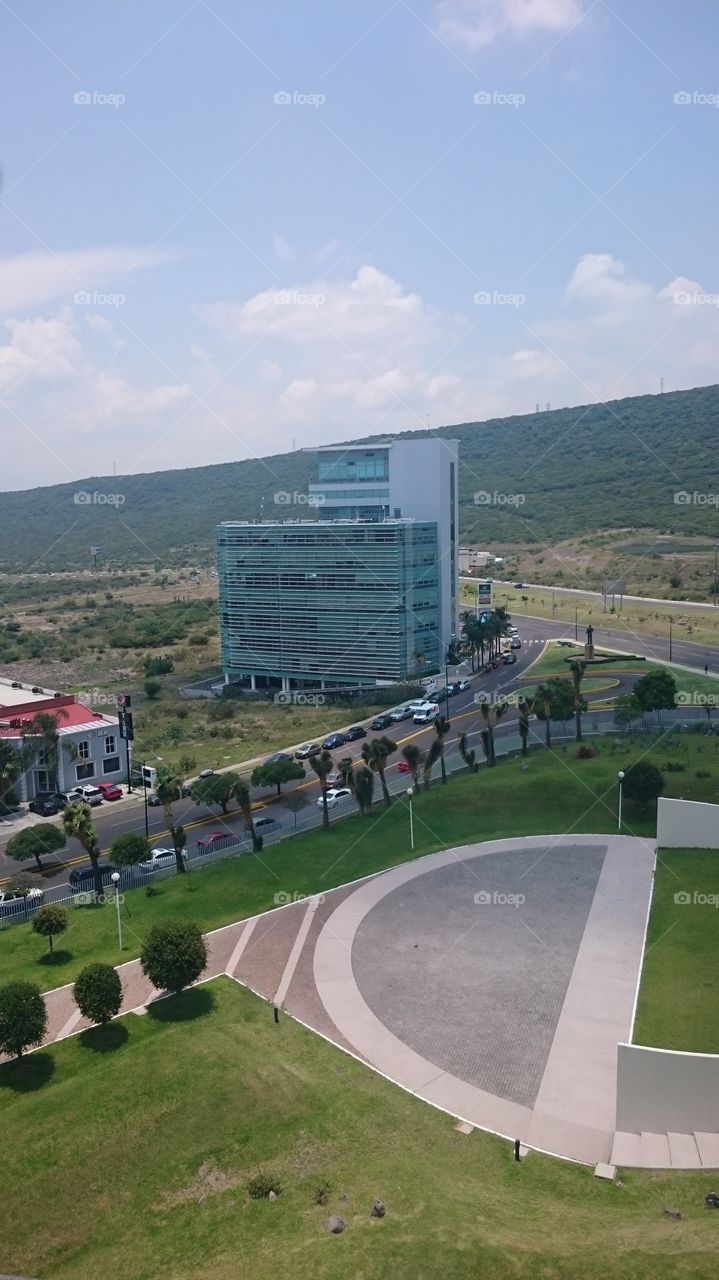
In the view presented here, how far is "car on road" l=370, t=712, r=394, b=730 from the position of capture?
237ft

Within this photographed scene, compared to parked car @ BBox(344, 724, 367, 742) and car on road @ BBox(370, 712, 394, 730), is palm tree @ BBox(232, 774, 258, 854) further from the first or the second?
car on road @ BBox(370, 712, 394, 730)

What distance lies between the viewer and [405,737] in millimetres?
68875

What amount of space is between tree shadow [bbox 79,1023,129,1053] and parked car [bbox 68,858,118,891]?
39.8 feet

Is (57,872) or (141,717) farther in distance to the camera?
(141,717)

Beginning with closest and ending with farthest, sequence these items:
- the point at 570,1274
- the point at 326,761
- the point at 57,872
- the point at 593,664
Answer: the point at 570,1274
the point at 57,872
the point at 326,761
the point at 593,664

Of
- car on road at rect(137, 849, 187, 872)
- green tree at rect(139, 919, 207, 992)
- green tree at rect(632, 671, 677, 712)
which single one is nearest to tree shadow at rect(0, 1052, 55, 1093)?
Answer: green tree at rect(139, 919, 207, 992)

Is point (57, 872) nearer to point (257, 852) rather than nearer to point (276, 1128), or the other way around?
point (257, 852)

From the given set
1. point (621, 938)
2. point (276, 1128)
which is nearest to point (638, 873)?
point (621, 938)

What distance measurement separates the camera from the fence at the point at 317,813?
4184 cm

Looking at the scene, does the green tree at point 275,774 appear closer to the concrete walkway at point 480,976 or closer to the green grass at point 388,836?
the green grass at point 388,836

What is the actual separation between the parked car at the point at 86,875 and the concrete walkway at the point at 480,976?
819cm

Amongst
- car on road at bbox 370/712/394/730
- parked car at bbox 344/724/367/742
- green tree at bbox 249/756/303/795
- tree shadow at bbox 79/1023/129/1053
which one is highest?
green tree at bbox 249/756/303/795

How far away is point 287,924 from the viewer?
126 ft

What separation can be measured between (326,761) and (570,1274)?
31666 mm
